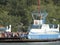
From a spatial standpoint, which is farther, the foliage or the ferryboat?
the foliage

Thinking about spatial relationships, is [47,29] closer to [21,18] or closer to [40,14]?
[40,14]

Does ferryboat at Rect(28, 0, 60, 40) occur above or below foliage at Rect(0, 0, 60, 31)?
→ below

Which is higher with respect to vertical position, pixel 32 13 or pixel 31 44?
pixel 32 13

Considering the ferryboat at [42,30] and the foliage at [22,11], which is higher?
the foliage at [22,11]

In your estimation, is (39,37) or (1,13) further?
(1,13)

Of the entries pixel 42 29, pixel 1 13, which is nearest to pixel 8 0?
pixel 1 13

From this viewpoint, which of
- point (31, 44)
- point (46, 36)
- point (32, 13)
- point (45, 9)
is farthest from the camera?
point (45, 9)

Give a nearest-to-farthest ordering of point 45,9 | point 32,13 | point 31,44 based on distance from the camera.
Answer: point 31,44 < point 32,13 < point 45,9

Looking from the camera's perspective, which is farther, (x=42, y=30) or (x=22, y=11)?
(x=22, y=11)

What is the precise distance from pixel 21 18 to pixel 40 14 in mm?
3935

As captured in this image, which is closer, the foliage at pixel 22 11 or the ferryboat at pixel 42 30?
the ferryboat at pixel 42 30

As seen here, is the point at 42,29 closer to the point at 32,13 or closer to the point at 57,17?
the point at 32,13

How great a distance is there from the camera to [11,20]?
3241 cm

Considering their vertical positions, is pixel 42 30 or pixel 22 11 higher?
pixel 22 11
